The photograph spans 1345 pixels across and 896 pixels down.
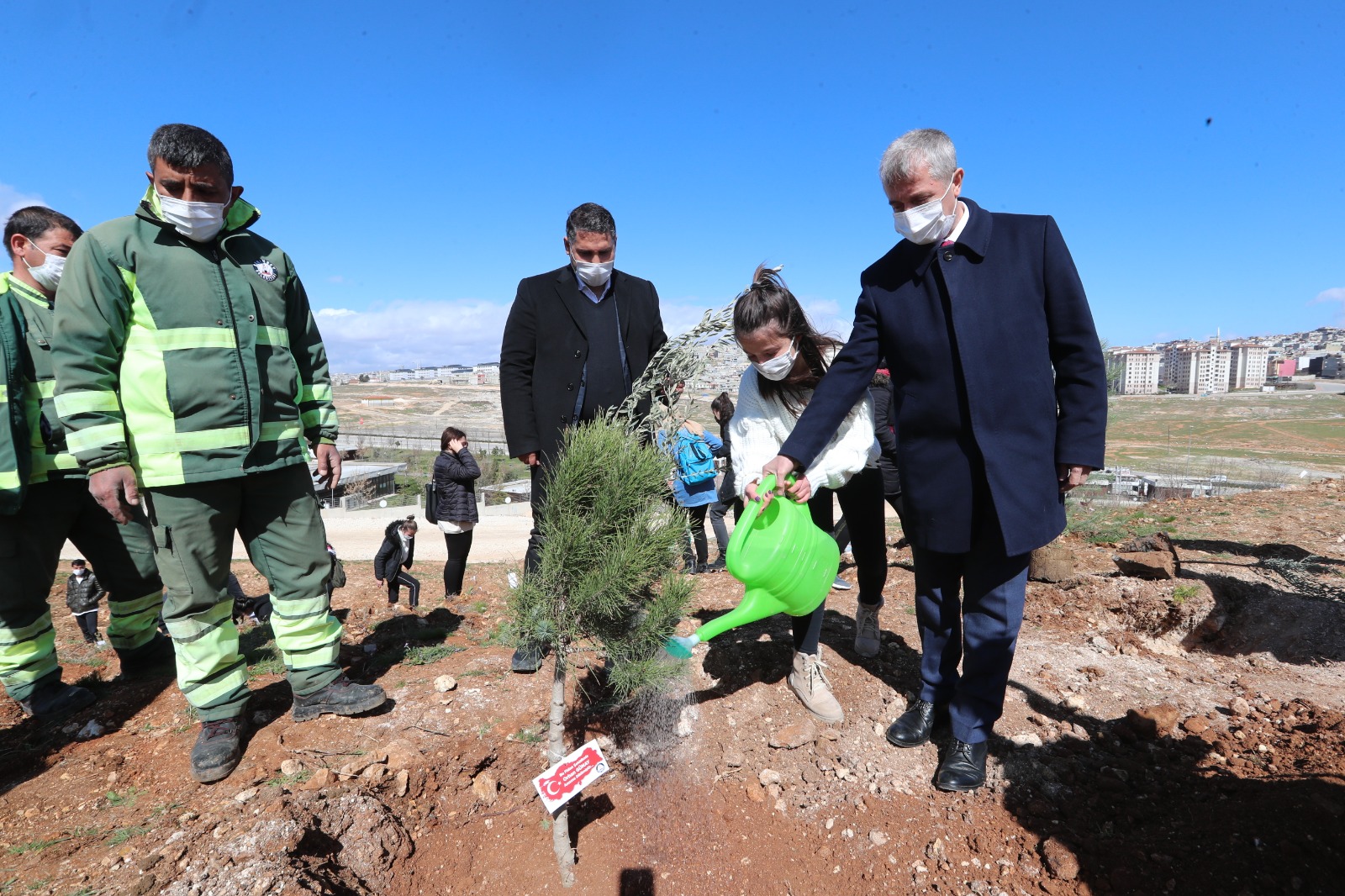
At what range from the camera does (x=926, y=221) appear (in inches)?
87.6

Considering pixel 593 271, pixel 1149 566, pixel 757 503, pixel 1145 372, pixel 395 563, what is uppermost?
pixel 593 271

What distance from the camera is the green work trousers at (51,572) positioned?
2998 millimetres

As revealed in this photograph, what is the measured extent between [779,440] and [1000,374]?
85 cm

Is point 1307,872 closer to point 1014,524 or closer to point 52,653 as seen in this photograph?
point 1014,524

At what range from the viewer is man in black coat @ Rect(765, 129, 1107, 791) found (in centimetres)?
218

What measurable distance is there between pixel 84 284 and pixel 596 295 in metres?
1.82

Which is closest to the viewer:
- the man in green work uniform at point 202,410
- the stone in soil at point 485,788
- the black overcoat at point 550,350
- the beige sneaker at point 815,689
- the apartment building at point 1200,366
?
the man in green work uniform at point 202,410

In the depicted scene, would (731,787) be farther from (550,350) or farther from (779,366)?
(550,350)

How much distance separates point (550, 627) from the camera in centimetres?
217

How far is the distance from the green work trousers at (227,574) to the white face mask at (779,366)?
1.96m

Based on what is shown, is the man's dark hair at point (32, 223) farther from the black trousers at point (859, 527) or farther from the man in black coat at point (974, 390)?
the black trousers at point (859, 527)

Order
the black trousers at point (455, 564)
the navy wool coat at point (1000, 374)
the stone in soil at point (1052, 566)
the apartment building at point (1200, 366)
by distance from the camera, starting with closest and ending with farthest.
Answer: the navy wool coat at point (1000, 374) → the stone in soil at point (1052, 566) → the black trousers at point (455, 564) → the apartment building at point (1200, 366)

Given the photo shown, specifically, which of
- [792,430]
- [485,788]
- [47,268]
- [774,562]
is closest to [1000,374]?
[792,430]

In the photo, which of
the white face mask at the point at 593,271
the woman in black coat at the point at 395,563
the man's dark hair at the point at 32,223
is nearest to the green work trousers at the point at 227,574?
the white face mask at the point at 593,271
